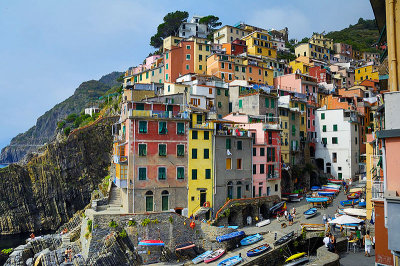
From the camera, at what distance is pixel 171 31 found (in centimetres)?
10062

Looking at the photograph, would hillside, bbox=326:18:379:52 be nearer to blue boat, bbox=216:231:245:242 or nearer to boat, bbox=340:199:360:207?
boat, bbox=340:199:360:207

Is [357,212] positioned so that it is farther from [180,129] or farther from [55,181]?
[55,181]

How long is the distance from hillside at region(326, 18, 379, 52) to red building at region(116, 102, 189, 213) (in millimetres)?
108884

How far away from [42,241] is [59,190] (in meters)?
26.7

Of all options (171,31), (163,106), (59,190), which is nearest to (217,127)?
(163,106)

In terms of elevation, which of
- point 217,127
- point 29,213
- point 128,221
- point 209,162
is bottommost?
point 29,213

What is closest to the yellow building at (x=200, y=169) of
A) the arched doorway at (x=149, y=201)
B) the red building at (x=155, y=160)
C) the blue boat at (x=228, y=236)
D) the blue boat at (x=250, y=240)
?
the red building at (x=155, y=160)

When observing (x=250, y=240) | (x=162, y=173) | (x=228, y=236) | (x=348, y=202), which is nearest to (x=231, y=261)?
(x=228, y=236)

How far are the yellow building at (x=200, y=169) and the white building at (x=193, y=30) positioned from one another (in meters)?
62.4

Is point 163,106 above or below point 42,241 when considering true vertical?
above

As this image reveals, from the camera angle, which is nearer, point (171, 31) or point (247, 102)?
point (247, 102)

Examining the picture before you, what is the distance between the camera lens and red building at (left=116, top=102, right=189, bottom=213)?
35.8 metres

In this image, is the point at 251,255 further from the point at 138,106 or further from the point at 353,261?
the point at 138,106

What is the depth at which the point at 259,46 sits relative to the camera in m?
84.1
